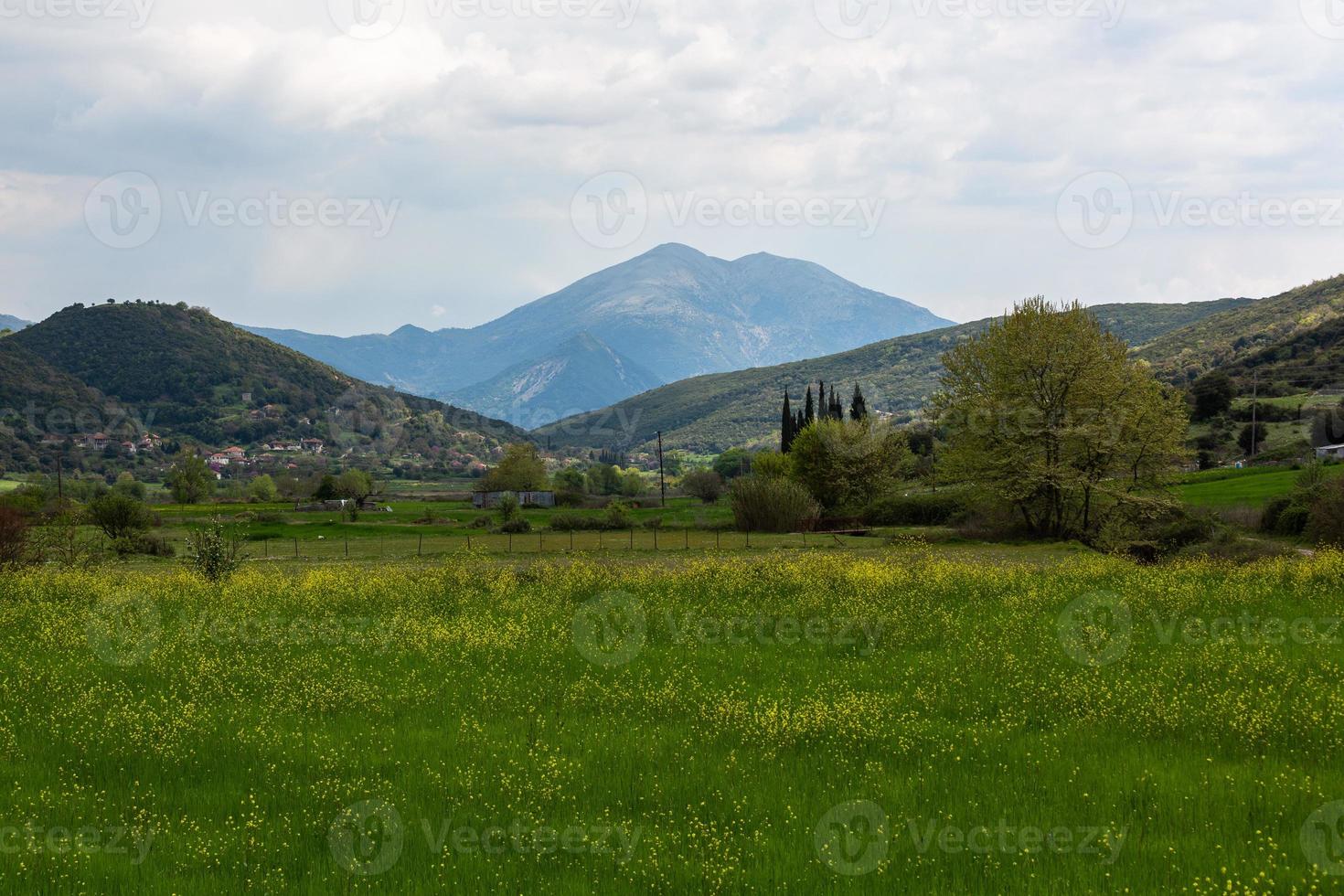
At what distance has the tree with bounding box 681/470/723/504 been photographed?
121m

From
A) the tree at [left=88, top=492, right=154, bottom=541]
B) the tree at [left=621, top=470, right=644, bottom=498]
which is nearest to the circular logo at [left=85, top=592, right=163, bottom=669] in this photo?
the tree at [left=88, top=492, right=154, bottom=541]

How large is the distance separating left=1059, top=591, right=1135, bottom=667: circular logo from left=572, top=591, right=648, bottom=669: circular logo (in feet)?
27.7

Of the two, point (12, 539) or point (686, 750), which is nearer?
point (686, 750)

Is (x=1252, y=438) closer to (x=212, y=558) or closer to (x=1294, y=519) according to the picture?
(x=1294, y=519)

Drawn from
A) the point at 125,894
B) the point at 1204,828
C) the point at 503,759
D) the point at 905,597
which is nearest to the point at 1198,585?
the point at 905,597

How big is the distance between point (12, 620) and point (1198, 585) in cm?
2964

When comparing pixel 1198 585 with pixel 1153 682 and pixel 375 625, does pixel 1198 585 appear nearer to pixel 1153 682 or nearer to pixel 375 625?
pixel 1153 682

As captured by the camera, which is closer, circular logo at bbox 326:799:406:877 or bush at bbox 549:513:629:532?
circular logo at bbox 326:799:406:877

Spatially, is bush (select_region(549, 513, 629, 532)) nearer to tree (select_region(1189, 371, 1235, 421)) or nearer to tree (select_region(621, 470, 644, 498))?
tree (select_region(621, 470, 644, 498))

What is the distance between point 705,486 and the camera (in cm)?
12362

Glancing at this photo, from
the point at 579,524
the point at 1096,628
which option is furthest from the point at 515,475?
the point at 1096,628
